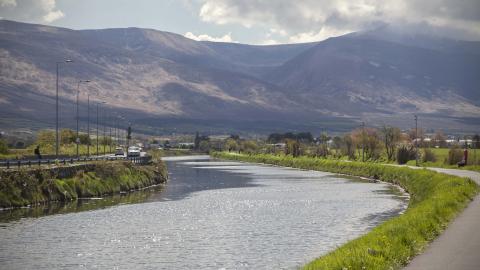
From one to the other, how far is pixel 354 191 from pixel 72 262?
2188 inches

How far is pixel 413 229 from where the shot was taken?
36.7 meters

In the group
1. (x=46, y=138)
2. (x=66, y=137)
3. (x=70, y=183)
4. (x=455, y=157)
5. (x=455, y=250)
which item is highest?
(x=66, y=137)

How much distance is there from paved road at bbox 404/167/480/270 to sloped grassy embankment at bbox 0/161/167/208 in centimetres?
3830

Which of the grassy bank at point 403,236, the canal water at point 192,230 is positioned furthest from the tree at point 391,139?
the grassy bank at point 403,236

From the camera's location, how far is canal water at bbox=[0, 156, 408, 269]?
40.5 metres

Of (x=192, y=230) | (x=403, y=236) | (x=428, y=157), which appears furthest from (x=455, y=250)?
(x=428, y=157)

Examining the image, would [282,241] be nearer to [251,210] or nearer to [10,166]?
[251,210]

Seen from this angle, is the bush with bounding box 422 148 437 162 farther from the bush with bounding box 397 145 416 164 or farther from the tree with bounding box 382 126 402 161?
the tree with bounding box 382 126 402 161

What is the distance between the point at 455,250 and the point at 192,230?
81.6ft

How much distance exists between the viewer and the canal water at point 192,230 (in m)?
40.5

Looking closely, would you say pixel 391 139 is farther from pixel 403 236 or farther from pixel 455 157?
pixel 403 236

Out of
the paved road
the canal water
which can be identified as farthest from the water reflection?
the paved road

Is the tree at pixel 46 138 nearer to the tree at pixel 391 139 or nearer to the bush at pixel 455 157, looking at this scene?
the tree at pixel 391 139

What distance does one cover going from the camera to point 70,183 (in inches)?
3056
